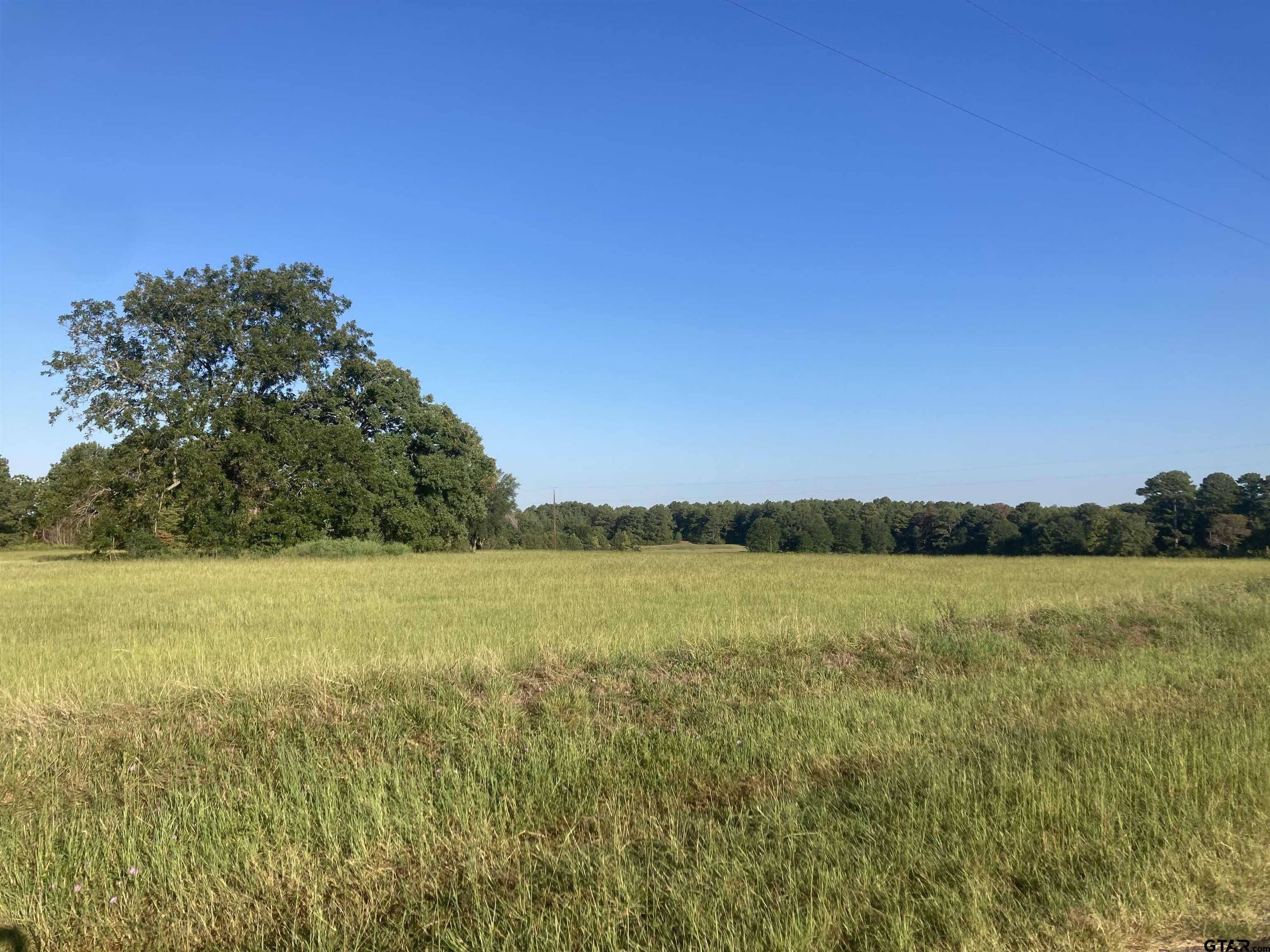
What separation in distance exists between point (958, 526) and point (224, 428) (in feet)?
262

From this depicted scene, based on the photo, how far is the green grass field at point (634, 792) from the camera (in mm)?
3486

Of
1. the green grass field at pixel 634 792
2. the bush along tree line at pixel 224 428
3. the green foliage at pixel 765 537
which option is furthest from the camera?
the green foliage at pixel 765 537

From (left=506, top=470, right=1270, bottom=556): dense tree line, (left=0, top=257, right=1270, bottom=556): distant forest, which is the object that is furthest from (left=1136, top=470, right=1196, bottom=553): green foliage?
(left=0, top=257, right=1270, bottom=556): distant forest

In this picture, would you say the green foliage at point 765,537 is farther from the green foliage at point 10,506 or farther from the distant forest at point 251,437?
the green foliage at point 10,506

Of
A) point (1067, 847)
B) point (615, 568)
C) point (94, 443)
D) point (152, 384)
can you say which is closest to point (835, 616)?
point (1067, 847)

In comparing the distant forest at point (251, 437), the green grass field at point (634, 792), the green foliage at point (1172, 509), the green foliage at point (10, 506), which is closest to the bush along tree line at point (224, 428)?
the distant forest at point (251, 437)

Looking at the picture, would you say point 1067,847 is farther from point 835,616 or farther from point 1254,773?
point 835,616

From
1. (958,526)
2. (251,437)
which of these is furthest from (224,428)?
(958,526)

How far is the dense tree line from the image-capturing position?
6694 cm

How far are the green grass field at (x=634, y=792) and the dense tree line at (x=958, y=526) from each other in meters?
66.5

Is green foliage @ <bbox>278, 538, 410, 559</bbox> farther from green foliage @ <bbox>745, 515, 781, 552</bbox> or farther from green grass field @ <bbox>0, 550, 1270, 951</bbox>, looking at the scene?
green foliage @ <bbox>745, 515, 781, 552</bbox>

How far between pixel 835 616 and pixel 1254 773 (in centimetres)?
898

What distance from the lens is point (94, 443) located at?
7069 centimetres

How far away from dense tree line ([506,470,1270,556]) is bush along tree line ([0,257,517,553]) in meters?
39.9
